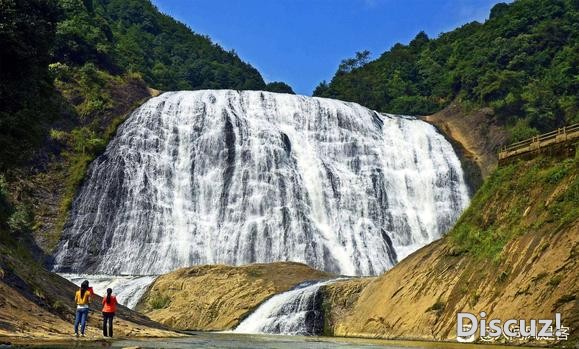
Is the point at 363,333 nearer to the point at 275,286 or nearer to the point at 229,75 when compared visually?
the point at 275,286

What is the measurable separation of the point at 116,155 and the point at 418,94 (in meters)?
54.6

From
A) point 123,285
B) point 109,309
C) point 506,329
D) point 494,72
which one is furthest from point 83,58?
point 506,329

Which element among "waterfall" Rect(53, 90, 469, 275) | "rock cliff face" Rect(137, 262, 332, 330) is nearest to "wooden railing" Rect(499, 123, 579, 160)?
"rock cliff face" Rect(137, 262, 332, 330)

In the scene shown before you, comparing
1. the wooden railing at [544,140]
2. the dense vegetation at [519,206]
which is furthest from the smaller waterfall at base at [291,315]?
the wooden railing at [544,140]

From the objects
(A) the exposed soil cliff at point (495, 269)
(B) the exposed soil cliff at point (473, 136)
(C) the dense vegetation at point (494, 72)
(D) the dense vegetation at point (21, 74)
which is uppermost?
(C) the dense vegetation at point (494, 72)

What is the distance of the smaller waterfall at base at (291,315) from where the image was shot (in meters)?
33.1

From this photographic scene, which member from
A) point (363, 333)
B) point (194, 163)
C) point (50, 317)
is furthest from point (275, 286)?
point (194, 163)

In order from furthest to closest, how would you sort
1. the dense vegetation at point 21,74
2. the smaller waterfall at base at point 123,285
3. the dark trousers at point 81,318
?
the smaller waterfall at base at point 123,285 < the dense vegetation at point 21,74 < the dark trousers at point 81,318

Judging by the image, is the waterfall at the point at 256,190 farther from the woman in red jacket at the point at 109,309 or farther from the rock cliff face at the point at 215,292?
the woman in red jacket at the point at 109,309

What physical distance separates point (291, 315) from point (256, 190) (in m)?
25.5

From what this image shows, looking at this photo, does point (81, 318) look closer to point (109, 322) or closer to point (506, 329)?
point (109, 322)

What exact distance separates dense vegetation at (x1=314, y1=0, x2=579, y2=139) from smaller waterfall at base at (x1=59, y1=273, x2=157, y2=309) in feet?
144

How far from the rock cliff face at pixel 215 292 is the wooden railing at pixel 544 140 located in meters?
13.3

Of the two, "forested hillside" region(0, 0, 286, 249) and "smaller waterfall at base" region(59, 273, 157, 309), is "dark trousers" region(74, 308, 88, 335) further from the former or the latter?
"smaller waterfall at base" region(59, 273, 157, 309)
